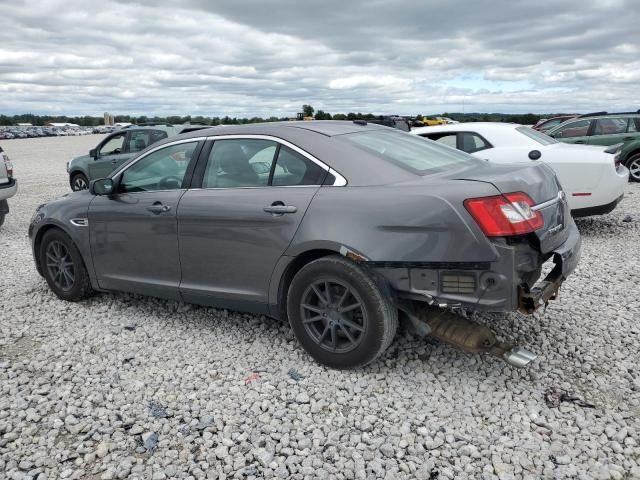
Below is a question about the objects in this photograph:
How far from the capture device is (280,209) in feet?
11.9

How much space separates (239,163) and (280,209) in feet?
2.10

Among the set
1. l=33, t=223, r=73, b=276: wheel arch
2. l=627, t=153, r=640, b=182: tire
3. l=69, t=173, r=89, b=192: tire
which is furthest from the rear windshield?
l=69, t=173, r=89, b=192: tire

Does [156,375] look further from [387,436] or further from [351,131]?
[351,131]

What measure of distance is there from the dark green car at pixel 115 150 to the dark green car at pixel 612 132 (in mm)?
8885

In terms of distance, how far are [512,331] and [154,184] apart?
9.87 ft

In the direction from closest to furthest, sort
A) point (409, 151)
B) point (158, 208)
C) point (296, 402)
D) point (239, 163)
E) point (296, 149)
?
point (296, 402) < point (296, 149) < point (409, 151) < point (239, 163) < point (158, 208)

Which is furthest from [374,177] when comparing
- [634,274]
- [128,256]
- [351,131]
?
Result: [634,274]

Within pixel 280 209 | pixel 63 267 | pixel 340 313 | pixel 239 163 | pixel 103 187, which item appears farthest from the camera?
pixel 63 267

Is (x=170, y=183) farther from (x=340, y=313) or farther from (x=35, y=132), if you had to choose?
(x=35, y=132)

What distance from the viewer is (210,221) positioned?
3.96 m

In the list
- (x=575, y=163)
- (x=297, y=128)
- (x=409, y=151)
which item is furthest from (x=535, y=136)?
(x=297, y=128)

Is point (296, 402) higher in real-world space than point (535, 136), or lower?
lower

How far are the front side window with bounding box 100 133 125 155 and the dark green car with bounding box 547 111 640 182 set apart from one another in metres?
10.0

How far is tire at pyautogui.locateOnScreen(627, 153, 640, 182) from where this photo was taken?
12.7 m
